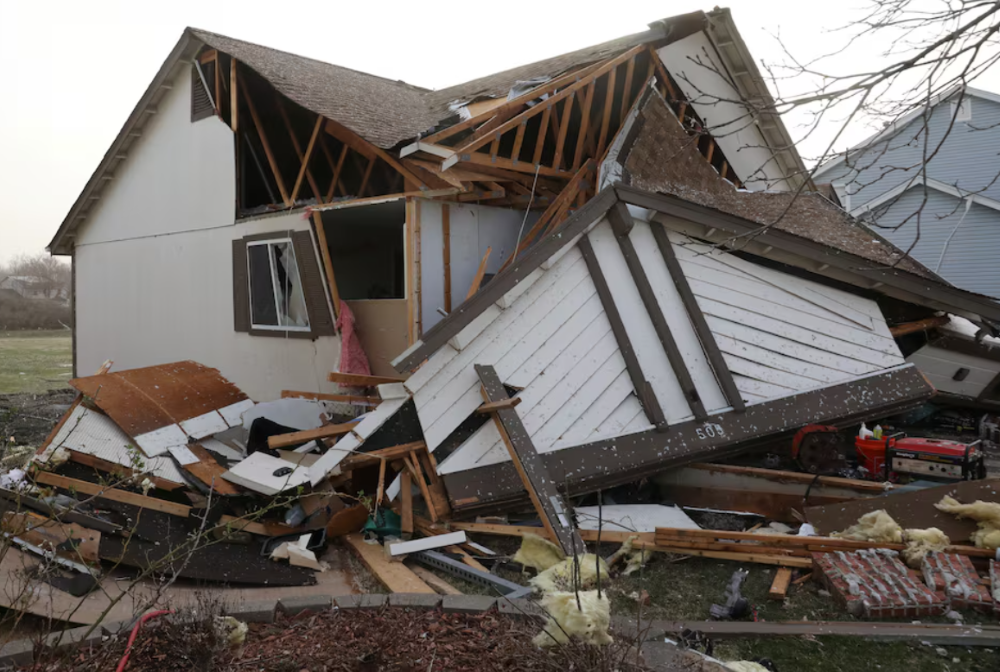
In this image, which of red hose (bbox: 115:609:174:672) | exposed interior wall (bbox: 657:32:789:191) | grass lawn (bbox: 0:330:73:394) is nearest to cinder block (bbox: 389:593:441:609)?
red hose (bbox: 115:609:174:672)

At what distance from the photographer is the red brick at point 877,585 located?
4.74 m

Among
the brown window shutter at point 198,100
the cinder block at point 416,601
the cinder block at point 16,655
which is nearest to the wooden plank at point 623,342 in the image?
the cinder block at point 416,601

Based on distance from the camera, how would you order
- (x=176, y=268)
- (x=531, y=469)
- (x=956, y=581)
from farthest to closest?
1. (x=176, y=268)
2. (x=531, y=469)
3. (x=956, y=581)

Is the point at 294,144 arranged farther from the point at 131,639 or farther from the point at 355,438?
the point at 131,639

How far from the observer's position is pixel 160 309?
43.6 ft

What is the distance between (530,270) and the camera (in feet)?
23.5

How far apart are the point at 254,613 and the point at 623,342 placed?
15.5 ft

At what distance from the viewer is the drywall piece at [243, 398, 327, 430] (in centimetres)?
873

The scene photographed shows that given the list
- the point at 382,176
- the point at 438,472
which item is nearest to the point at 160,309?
the point at 382,176

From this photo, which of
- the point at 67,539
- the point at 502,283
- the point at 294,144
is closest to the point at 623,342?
the point at 502,283

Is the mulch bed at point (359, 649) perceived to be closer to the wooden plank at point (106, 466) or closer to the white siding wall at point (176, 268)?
the wooden plank at point (106, 466)

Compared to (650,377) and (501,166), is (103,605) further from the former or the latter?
(501,166)

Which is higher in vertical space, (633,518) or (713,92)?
(713,92)

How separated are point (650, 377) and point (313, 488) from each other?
3.76 metres
